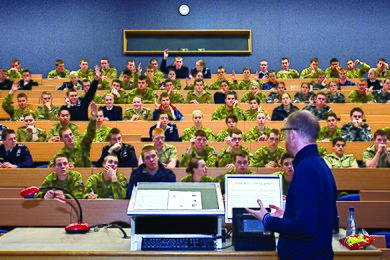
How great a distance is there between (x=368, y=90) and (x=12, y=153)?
224 inches

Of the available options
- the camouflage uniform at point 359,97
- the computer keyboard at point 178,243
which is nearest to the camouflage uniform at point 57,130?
the camouflage uniform at point 359,97

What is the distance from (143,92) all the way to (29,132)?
232 cm

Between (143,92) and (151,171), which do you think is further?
(143,92)

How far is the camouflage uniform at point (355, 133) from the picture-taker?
6.84m

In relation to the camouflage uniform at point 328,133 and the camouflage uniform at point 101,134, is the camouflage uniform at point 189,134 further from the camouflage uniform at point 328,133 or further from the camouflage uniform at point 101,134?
the camouflage uniform at point 328,133

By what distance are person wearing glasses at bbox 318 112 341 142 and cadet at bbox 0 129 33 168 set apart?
3550mm

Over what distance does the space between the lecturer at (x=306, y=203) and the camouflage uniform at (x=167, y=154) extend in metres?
3.75

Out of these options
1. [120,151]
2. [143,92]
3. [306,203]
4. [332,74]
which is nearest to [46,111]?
[143,92]

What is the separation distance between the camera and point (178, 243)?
2.49m

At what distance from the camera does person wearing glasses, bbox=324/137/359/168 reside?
599 centimetres

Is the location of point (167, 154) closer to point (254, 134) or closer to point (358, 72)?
point (254, 134)

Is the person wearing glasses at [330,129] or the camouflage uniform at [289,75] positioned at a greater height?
the camouflage uniform at [289,75]

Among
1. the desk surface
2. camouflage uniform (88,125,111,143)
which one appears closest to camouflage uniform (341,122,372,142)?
camouflage uniform (88,125,111,143)

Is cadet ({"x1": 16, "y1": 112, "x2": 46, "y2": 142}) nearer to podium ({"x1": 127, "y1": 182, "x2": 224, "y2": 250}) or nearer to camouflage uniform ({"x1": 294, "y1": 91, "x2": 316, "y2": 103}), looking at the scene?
camouflage uniform ({"x1": 294, "y1": 91, "x2": 316, "y2": 103})
